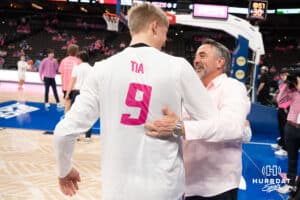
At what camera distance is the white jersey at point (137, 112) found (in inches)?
59.9

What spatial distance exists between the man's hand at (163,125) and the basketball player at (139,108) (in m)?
0.03

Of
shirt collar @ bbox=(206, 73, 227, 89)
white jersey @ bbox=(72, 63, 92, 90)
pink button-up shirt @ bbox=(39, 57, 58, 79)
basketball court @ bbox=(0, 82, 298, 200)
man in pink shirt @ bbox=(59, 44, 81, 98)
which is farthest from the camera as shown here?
pink button-up shirt @ bbox=(39, 57, 58, 79)

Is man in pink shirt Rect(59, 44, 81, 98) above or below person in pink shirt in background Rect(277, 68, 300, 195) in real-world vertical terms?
above

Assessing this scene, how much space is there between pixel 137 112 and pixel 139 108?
0.07ft

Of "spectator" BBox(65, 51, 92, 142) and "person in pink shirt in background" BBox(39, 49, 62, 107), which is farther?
"person in pink shirt in background" BBox(39, 49, 62, 107)

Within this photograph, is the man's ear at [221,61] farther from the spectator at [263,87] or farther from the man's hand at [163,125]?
the spectator at [263,87]

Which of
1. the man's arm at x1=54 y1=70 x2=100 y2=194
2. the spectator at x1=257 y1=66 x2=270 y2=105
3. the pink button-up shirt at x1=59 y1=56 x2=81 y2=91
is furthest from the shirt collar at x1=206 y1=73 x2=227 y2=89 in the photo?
the spectator at x1=257 y1=66 x2=270 y2=105

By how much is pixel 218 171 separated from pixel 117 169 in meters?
0.62

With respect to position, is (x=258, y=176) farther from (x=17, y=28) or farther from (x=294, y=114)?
(x=17, y=28)

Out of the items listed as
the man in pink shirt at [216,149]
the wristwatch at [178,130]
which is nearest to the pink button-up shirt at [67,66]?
the man in pink shirt at [216,149]

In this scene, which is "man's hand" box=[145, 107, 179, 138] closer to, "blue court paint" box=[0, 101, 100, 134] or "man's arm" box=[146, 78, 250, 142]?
"man's arm" box=[146, 78, 250, 142]

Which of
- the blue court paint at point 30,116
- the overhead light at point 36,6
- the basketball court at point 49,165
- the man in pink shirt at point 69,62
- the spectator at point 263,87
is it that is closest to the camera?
the basketball court at point 49,165

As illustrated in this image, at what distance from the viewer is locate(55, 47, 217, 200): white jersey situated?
4.99ft

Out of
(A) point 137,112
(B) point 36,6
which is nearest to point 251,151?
(A) point 137,112
